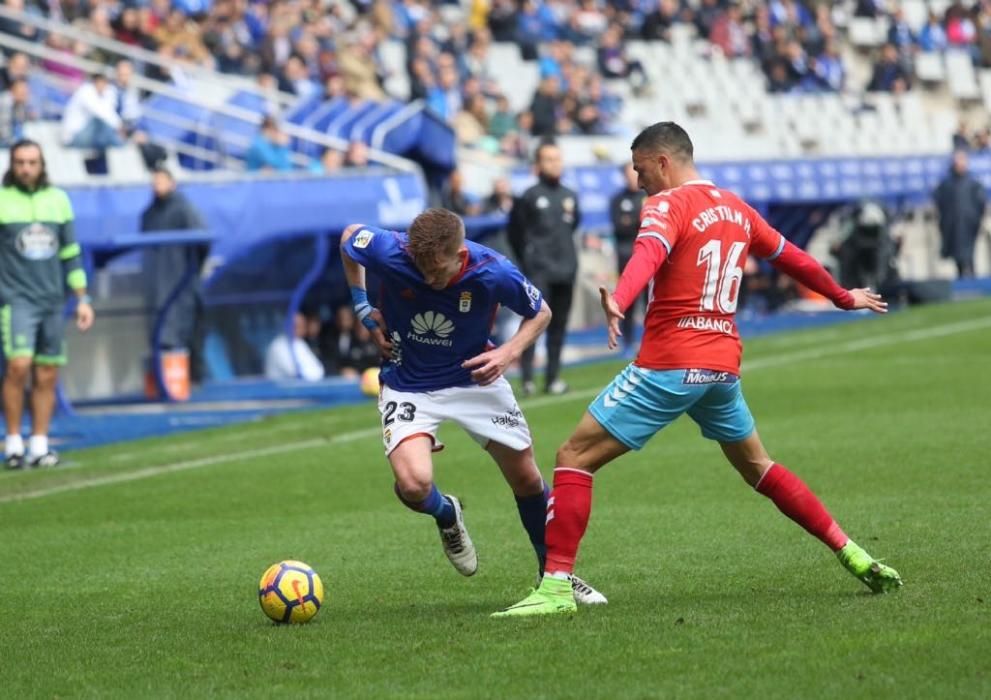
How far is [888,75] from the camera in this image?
41500 mm

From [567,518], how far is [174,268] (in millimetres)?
12641

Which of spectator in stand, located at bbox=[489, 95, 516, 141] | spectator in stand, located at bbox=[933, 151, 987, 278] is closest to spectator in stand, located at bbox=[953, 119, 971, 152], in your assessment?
spectator in stand, located at bbox=[933, 151, 987, 278]

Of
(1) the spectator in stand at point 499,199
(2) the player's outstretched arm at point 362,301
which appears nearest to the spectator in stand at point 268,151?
(1) the spectator in stand at point 499,199

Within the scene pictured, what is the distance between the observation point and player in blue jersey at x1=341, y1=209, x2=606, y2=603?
7734 millimetres

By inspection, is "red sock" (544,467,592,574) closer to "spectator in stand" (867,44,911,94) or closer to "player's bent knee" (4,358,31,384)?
"player's bent knee" (4,358,31,384)

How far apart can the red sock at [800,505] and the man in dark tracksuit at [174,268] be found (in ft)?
38.9

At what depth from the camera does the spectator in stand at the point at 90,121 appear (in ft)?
67.7

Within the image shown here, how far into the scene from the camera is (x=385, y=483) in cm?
1220

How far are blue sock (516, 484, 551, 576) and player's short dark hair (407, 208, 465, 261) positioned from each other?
125cm

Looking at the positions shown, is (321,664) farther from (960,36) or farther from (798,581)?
(960,36)

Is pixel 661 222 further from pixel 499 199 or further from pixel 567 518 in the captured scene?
pixel 499 199

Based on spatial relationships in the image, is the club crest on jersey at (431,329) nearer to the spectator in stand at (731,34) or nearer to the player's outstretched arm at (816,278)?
the player's outstretched arm at (816,278)

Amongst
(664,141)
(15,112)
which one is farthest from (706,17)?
(664,141)

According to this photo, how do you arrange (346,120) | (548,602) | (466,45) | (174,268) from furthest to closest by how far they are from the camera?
(466,45) → (346,120) → (174,268) → (548,602)
